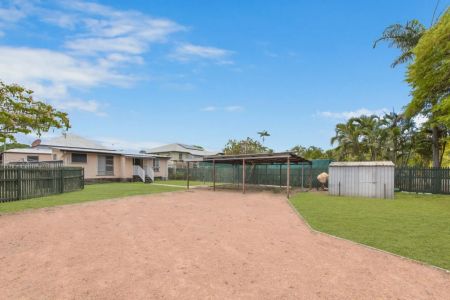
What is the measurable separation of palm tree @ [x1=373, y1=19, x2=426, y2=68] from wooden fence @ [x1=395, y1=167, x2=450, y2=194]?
8.66 metres

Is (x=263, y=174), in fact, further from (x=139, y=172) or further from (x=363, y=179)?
(x=139, y=172)

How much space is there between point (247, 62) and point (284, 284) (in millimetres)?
15987

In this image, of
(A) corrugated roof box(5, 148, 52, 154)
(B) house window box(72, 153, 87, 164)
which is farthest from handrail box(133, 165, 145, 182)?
(A) corrugated roof box(5, 148, 52, 154)

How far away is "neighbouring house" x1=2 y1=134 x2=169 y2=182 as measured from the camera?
79.4ft

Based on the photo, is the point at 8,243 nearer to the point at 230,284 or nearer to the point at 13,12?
the point at 230,284

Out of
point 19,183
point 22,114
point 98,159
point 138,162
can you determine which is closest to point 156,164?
point 138,162

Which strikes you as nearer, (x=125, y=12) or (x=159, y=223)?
(x=159, y=223)

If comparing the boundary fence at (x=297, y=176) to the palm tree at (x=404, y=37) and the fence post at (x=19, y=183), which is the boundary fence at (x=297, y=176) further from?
the fence post at (x=19, y=183)

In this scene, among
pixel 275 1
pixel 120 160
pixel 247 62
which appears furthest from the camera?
pixel 120 160

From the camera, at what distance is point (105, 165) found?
26.6 metres

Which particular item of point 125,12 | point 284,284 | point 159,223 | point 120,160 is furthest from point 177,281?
point 120,160

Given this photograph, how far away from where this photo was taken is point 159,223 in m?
8.33

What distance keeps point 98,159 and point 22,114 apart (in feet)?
54.8

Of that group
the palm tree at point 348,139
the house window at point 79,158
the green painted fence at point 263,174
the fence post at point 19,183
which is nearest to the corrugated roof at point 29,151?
the house window at point 79,158
